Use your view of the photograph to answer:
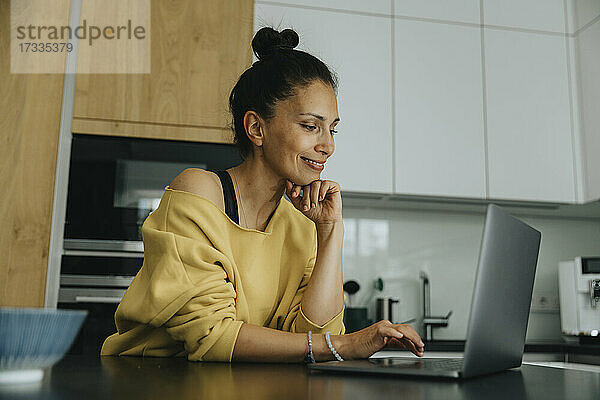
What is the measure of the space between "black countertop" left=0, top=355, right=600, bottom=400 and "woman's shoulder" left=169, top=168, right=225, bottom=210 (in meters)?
0.38

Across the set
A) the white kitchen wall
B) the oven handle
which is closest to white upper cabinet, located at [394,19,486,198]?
the white kitchen wall

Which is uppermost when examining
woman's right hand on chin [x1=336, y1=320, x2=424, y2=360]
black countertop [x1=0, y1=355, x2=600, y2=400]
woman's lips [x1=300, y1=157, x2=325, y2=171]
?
woman's lips [x1=300, y1=157, x2=325, y2=171]

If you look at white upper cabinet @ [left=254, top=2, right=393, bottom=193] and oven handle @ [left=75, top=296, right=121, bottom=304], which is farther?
white upper cabinet @ [left=254, top=2, right=393, bottom=193]

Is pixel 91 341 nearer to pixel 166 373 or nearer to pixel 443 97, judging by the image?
pixel 166 373

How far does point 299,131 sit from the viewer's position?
1.28m

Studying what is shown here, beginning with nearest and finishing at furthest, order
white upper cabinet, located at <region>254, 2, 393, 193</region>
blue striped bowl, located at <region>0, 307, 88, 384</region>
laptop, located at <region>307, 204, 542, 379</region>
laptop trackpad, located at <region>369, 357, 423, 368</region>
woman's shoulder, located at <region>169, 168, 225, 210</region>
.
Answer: blue striped bowl, located at <region>0, 307, 88, 384</region> → laptop, located at <region>307, 204, 542, 379</region> → laptop trackpad, located at <region>369, 357, 423, 368</region> → woman's shoulder, located at <region>169, 168, 225, 210</region> → white upper cabinet, located at <region>254, 2, 393, 193</region>

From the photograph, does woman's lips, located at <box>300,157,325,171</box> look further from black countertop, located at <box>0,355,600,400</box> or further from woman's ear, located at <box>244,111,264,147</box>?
black countertop, located at <box>0,355,600,400</box>

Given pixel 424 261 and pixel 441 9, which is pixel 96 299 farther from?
pixel 441 9

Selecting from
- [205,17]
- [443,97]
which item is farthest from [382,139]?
[205,17]

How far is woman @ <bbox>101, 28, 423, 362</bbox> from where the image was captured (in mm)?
1005

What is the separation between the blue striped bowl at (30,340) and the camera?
55 centimetres

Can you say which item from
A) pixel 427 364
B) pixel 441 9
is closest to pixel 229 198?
pixel 427 364

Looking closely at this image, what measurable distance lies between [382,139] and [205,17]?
878 millimetres

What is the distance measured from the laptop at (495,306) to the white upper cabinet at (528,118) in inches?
75.2
